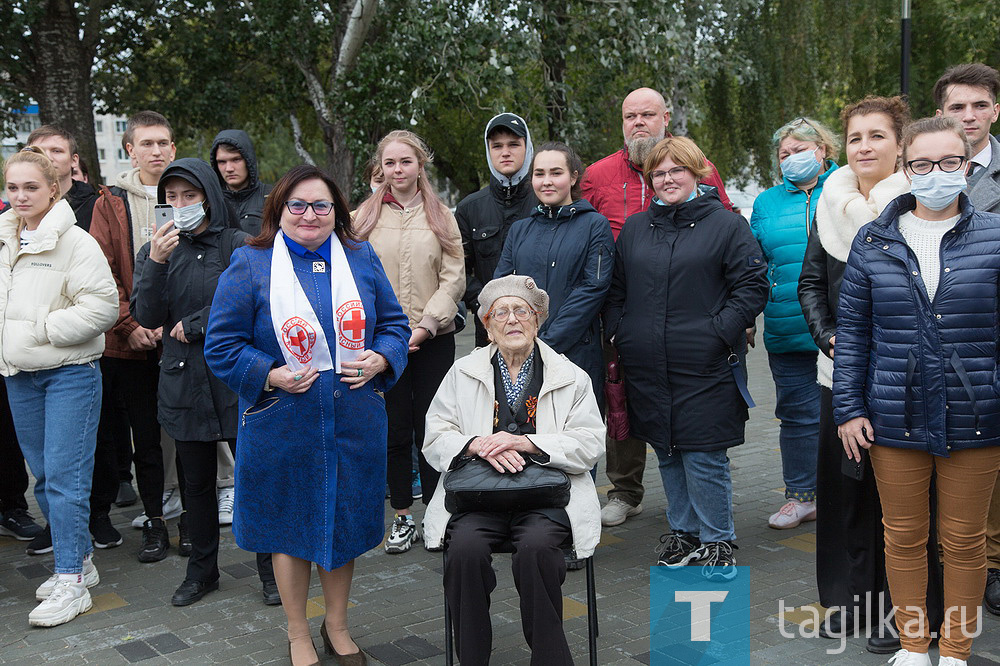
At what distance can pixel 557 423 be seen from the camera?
14.3ft

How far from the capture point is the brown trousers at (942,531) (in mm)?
3930

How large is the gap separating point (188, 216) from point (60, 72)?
10.9m

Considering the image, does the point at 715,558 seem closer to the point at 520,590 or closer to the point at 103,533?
the point at 520,590

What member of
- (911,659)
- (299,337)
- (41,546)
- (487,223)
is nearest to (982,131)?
(911,659)

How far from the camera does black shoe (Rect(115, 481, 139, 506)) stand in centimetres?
709

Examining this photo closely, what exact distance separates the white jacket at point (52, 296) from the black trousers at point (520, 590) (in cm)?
235

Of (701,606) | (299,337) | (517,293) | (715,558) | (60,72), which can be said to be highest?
(60,72)

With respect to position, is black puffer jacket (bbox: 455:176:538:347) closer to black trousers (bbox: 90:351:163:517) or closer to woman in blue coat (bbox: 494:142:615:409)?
woman in blue coat (bbox: 494:142:615:409)

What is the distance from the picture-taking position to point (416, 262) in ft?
19.6

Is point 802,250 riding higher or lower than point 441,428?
higher

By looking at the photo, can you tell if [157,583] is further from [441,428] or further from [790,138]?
[790,138]

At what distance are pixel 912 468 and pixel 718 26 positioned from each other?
15599 mm

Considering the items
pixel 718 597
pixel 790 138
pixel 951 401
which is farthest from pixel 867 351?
pixel 790 138

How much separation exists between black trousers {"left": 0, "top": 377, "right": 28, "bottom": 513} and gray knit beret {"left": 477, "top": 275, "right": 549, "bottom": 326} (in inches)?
145
